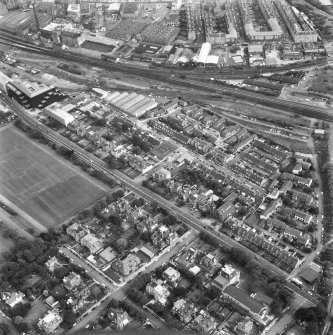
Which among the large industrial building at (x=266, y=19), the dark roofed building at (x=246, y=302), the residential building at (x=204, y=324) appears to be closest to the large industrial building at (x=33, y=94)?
the large industrial building at (x=266, y=19)

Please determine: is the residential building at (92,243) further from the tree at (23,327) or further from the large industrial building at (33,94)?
the large industrial building at (33,94)

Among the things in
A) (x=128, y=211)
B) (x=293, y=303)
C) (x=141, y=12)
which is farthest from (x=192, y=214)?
(x=141, y=12)

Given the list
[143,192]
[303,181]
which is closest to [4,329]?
[143,192]

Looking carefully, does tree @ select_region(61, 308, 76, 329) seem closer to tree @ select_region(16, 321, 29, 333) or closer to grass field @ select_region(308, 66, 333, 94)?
tree @ select_region(16, 321, 29, 333)

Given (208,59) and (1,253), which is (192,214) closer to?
(1,253)

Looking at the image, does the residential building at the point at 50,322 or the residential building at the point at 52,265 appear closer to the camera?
the residential building at the point at 50,322

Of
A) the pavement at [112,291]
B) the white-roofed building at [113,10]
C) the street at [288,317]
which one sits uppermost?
the white-roofed building at [113,10]

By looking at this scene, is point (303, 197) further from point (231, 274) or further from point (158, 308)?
point (158, 308)
